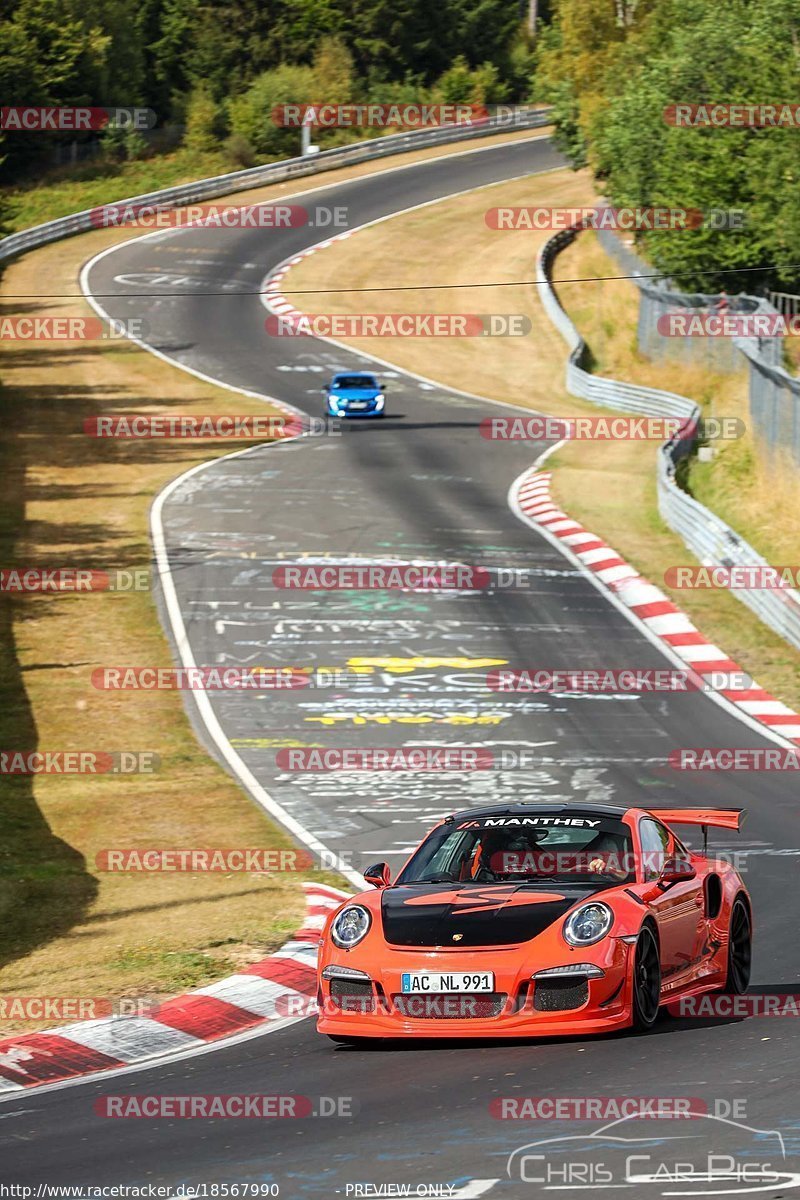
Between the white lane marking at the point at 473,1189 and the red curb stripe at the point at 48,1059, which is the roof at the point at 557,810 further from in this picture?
the white lane marking at the point at 473,1189

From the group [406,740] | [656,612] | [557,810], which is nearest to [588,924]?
[557,810]

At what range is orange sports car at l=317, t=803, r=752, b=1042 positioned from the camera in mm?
9734

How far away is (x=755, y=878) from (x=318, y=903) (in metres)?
3.50

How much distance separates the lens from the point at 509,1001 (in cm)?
973

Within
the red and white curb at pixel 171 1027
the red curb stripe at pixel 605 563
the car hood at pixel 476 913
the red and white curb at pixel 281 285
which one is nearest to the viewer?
the car hood at pixel 476 913

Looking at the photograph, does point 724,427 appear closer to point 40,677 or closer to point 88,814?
point 40,677

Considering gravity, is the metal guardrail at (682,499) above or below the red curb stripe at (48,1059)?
below

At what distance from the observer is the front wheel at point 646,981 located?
32.7 ft

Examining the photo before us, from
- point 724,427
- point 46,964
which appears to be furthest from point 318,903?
point 724,427

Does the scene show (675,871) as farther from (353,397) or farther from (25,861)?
(353,397)

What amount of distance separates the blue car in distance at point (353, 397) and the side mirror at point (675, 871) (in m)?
35.7

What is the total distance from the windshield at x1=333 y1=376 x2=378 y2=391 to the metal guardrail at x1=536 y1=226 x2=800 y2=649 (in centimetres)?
602

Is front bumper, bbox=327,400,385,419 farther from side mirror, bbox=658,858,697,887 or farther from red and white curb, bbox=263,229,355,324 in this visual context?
side mirror, bbox=658,858,697,887

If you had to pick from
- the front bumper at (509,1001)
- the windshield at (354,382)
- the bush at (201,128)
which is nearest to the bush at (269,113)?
the bush at (201,128)
